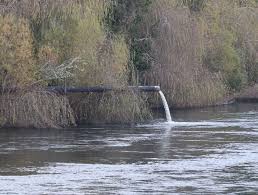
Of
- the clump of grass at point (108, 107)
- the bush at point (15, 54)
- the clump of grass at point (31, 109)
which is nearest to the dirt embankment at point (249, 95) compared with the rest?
the clump of grass at point (108, 107)

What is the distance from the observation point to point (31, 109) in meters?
39.9

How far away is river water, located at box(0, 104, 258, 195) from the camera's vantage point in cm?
2484

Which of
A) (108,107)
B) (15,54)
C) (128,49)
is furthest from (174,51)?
(15,54)

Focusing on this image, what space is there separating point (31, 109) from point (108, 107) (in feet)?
17.1

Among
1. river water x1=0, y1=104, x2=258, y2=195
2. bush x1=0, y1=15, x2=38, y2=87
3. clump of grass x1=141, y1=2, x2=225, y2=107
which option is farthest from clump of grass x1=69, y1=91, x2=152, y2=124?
clump of grass x1=141, y1=2, x2=225, y2=107

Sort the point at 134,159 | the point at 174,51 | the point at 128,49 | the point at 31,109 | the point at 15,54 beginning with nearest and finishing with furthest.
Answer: the point at 134,159 → the point at 15,54 → the point at 31,109 → the point at 128,49 → the point at 174,51

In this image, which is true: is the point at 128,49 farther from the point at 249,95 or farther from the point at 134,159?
the point at 249,95

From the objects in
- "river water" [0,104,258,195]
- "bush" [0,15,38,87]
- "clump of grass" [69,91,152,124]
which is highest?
"bush" [0,15,38,87]

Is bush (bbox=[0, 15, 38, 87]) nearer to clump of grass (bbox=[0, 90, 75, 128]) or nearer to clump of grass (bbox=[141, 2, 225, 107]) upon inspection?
clump of grass (bbox=[0, 90, 75, 128])

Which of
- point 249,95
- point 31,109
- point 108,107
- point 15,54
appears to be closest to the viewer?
point 15,54

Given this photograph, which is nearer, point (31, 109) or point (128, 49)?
point (31, 109)

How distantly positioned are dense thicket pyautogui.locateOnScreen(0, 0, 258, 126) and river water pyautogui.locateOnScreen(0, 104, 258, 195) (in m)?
2.48

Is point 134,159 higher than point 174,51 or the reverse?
the reverse

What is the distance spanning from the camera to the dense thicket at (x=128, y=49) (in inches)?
1613
